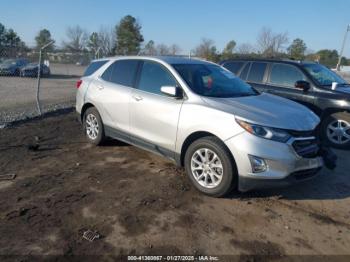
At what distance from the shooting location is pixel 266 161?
157 inches

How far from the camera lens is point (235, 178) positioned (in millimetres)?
4195

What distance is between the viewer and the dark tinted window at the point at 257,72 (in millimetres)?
8102

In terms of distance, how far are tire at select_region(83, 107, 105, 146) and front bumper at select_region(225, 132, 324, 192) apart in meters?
2.92

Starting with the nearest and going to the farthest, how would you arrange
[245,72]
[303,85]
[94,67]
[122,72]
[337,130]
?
[122,72] → [94,67] → [337,130] → [303,85] → [245,72]

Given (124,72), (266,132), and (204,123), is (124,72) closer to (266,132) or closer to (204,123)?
(204,123)

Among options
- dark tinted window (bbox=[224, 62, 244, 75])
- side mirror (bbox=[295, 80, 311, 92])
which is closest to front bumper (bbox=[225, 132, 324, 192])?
side mirror (bbox=[295, 80, 311, 92])

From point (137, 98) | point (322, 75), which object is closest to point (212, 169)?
point (137, 98)

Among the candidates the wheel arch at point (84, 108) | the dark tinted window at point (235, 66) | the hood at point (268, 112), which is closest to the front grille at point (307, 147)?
the hood at point (268, 112)

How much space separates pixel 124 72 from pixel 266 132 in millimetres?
2858

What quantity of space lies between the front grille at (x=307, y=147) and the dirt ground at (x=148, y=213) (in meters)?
0.66

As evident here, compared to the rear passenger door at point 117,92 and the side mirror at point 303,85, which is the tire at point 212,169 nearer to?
the rear passenger door at point 117,92

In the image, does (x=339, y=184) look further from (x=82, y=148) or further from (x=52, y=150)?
(x=52, y=150)

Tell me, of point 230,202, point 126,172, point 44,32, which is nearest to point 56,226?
point 126,172

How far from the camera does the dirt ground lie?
3.30 meters
